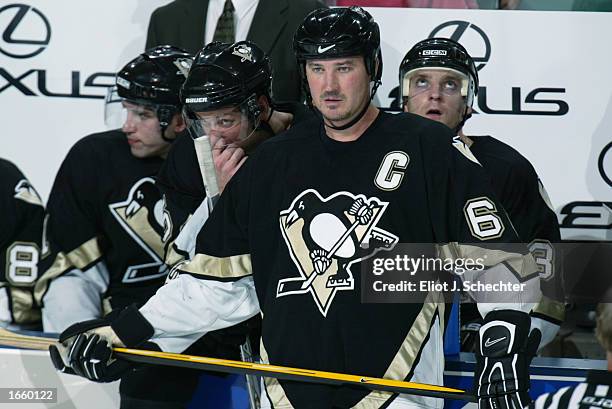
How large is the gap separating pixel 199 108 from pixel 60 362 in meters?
0.86

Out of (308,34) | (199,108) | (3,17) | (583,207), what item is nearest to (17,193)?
(3,17)

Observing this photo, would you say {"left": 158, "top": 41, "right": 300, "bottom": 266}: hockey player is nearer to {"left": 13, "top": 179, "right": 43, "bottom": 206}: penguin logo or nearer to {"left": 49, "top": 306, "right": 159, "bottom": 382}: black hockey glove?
{"left": 49, "top": 306, "right": 159, "bottom": 382}: black hockey glove

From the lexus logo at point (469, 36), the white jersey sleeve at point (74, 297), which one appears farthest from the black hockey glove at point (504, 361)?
the lexus logo at point (469, 36)

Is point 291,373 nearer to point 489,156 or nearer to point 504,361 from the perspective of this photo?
Answer: point 504,361

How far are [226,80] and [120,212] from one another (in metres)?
0.82

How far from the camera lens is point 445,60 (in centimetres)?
374

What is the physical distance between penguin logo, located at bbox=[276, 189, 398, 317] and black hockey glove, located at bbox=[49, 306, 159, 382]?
0.43 meters

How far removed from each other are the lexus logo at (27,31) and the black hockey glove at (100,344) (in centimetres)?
199

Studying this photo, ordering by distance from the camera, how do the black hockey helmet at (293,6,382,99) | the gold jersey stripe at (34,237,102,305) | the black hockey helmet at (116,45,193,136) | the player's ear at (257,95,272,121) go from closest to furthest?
the black hockey helmet at (293,6,382,99) < the player's ear at (257,95,272,121) < the black hockey helmet at (116,45,193,136) < the gold jersey stripe at (34,237,102,305)

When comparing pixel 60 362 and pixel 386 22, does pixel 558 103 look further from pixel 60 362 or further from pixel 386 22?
pixel 60 362

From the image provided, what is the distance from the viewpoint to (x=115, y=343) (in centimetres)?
301

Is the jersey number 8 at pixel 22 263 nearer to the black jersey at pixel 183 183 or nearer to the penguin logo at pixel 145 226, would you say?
the penguin logo at pixel 145 226

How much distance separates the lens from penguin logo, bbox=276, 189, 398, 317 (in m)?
2.79

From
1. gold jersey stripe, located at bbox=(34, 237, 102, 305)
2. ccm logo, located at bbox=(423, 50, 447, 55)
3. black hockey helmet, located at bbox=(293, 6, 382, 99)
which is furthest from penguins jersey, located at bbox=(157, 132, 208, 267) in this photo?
ccm logo, located at bbox=(423, 50, 447, 55)
